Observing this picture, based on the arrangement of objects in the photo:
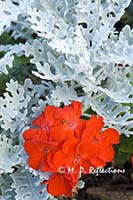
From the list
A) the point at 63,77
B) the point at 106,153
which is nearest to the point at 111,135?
the point at 106,153

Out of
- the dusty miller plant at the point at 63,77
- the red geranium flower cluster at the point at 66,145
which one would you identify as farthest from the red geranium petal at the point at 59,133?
the dusty miller plant at the point at 63,77

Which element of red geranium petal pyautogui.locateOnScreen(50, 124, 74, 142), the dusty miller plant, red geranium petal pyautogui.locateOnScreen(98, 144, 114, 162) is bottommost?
red geranium petal pyautogui.locateOnScreen(98, 144, 114, 162)

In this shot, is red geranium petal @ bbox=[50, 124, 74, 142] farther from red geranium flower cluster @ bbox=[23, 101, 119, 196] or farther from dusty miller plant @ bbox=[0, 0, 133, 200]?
dusty miller plant @ bbox=[0, 0, 133, 200]

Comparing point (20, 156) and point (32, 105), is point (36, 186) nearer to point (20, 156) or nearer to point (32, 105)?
point (20, 156)

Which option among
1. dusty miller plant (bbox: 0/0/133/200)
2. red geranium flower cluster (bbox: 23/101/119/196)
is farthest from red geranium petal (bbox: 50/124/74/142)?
dusty miller plant (bbox: 0/0/133/200)

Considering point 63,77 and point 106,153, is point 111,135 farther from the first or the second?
point 63,77

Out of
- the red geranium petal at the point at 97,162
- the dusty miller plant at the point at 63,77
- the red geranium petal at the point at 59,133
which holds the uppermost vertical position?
the dusty miller plant at the point at 63,77

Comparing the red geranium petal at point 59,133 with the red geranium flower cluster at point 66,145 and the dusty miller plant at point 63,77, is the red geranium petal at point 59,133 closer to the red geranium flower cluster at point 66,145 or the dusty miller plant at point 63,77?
the red geranium flower cluster at point 66,145
